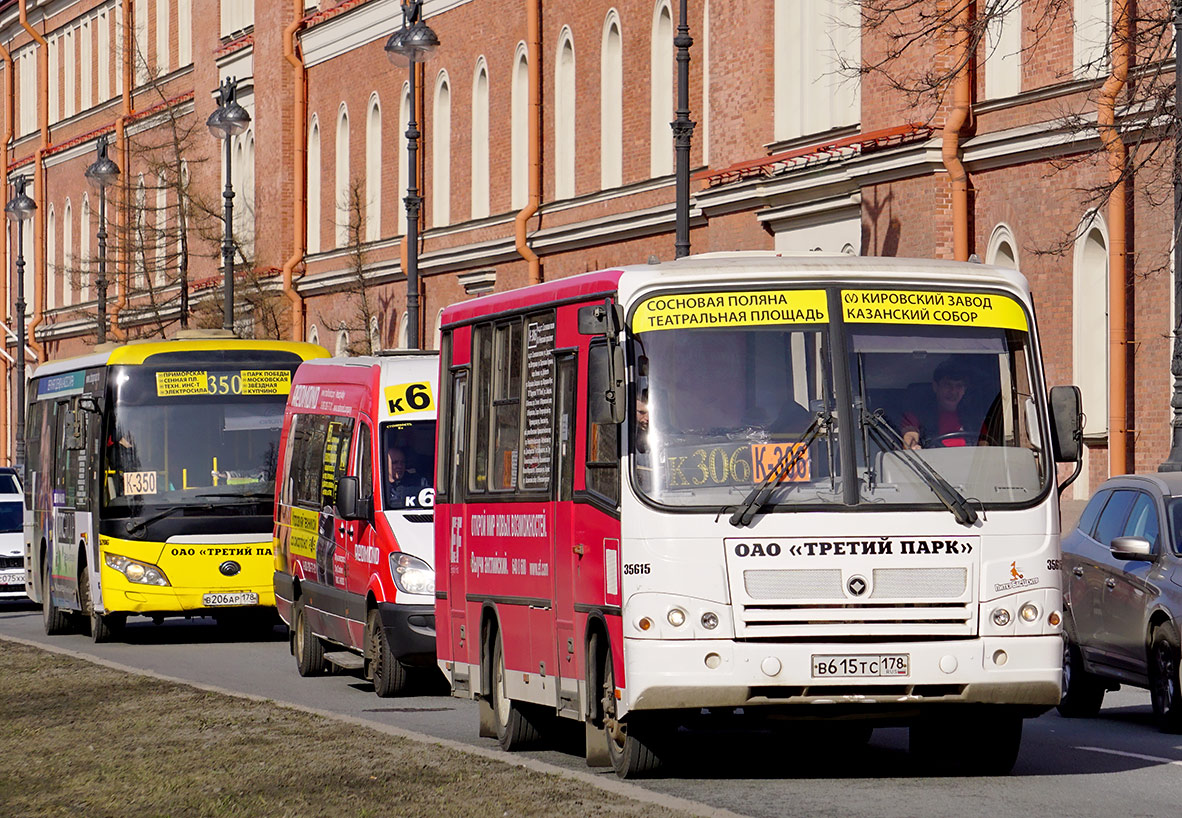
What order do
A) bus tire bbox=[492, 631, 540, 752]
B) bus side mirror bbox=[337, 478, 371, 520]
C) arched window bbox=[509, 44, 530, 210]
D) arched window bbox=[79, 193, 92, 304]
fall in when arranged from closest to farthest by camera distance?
1. bus tire bbox=[492, 631, 540, 752]
2. bus side mirror bbox=[337, 478, 371, 520]
3. arched window bbox=[509, 44, 530, 210]
4. arched window bbox=[79, 193, 92, 304]

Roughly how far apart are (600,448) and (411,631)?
6.00 metres

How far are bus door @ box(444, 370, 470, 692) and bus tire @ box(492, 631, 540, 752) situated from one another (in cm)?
32

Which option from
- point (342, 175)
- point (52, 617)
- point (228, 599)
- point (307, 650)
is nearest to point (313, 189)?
point (342, 175)

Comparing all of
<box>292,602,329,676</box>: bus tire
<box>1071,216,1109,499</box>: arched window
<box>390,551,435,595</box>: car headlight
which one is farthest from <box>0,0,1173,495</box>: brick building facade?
<box>292,602,329,676</box>: bus tire

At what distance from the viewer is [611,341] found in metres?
11.9

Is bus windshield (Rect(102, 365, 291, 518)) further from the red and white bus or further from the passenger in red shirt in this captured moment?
the passenger in red shirt

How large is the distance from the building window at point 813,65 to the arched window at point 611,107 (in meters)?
6.17

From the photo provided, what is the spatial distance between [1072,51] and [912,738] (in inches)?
636

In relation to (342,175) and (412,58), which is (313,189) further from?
(412,58)

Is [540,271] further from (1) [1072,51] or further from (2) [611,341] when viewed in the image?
(2) [611,341]

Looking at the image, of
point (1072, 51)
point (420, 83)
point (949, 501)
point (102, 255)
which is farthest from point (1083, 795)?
point (102, 255)

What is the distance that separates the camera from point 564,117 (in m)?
42.6

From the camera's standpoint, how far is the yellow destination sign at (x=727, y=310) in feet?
38.9

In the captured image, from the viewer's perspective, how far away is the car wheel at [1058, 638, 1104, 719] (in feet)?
53.6
